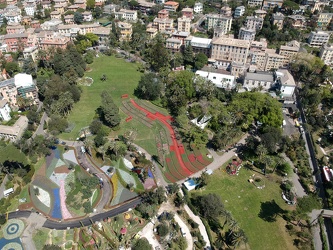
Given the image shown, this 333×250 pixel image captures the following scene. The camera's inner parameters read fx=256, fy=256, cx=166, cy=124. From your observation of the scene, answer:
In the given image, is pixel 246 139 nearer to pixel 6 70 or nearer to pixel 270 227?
pixel 270 227

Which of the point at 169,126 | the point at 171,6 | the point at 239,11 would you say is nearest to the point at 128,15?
the point at 171,6

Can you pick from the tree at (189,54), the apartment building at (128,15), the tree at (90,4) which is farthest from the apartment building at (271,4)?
the tree at (90,4)

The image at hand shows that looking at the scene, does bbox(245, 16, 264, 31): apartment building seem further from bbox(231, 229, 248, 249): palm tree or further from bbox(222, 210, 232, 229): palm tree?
bbox(231, 229, 248, 249): palm tree

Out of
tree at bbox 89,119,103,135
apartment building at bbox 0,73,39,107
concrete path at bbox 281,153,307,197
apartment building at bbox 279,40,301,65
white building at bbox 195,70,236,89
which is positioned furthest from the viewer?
apartment building at bbox 279,40,301,65

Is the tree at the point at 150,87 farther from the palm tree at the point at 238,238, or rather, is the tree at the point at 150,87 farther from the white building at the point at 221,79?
the palm tree at the point at 238,238

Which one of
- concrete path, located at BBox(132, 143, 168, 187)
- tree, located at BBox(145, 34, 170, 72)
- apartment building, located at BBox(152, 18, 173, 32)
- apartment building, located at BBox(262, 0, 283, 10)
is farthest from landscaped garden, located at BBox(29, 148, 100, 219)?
apartment building, located at BBox(262, 0, 283, 10)

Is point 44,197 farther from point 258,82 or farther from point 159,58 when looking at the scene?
point 258,82
